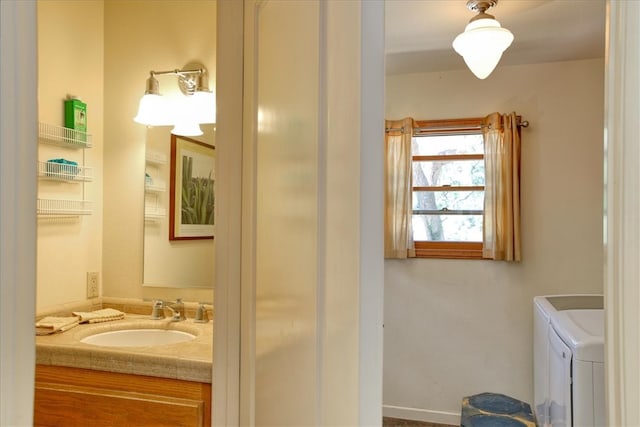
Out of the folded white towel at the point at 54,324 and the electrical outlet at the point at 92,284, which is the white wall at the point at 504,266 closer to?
the electrical outlet at the point at 92,284

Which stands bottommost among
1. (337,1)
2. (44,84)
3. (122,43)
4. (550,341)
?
(550,341)

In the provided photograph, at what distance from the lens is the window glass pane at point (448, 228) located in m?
3.12

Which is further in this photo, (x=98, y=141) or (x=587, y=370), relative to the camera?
(x=98, y=141)

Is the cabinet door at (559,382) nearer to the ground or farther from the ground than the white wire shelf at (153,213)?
nearer to the ground

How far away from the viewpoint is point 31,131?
0.39m

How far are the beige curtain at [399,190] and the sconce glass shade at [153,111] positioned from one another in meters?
1.57

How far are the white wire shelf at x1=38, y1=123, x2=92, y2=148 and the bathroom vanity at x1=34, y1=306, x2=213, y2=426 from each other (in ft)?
2.66

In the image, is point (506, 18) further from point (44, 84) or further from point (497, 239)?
point (44, 84)

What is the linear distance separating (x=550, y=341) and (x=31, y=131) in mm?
2450

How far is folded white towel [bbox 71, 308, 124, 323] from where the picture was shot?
1821mm

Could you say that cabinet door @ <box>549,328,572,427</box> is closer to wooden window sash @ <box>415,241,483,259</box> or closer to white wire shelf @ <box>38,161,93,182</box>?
wooden window sash @ <box>415,241,483,259</box>

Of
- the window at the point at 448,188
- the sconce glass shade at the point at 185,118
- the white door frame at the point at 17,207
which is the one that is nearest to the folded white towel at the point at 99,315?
the sconce glass shade at the point at 185,118

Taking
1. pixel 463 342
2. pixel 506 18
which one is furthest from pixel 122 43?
pixel 463 342

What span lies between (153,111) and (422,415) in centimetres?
261
